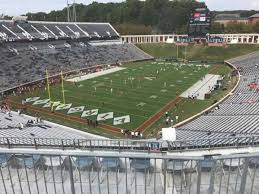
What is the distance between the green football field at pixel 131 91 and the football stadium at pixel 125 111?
0.52 feet

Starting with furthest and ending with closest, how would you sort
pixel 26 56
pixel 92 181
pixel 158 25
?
pixel 158 25, pixel 26 56, pixel 92 181

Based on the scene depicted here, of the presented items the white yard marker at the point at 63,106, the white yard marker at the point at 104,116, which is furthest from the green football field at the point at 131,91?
the white yard marker at the point at 63,106

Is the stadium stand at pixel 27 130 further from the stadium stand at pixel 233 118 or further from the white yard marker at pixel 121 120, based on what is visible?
the stadium stand at pixel 233 118

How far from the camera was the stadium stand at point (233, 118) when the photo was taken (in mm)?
22458

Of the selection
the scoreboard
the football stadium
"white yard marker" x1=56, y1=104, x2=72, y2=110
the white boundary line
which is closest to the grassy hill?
the football stadium

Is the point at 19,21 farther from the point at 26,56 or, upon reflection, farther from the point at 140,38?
the point at 140,38

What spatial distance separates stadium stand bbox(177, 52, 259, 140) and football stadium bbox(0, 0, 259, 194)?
0.15 meters

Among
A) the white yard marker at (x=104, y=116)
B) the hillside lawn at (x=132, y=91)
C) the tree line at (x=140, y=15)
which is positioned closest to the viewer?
the white yard marker at (x=104, y=116)

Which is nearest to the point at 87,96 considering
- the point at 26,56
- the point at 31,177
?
the point at 26,56

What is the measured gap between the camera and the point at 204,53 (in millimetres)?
81250

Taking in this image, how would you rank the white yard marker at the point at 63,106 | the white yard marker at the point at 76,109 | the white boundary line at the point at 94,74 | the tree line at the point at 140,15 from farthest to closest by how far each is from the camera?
the tree line at the point at 140,15 < the white boundary line at the point at 94,74 < the white yard marker at the point at 63,106 < the white yard marker at the point at 76,109

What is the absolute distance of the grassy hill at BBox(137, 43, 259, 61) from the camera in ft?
258

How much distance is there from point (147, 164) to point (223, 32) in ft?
318

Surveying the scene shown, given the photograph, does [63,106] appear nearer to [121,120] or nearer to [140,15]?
[121,120]
